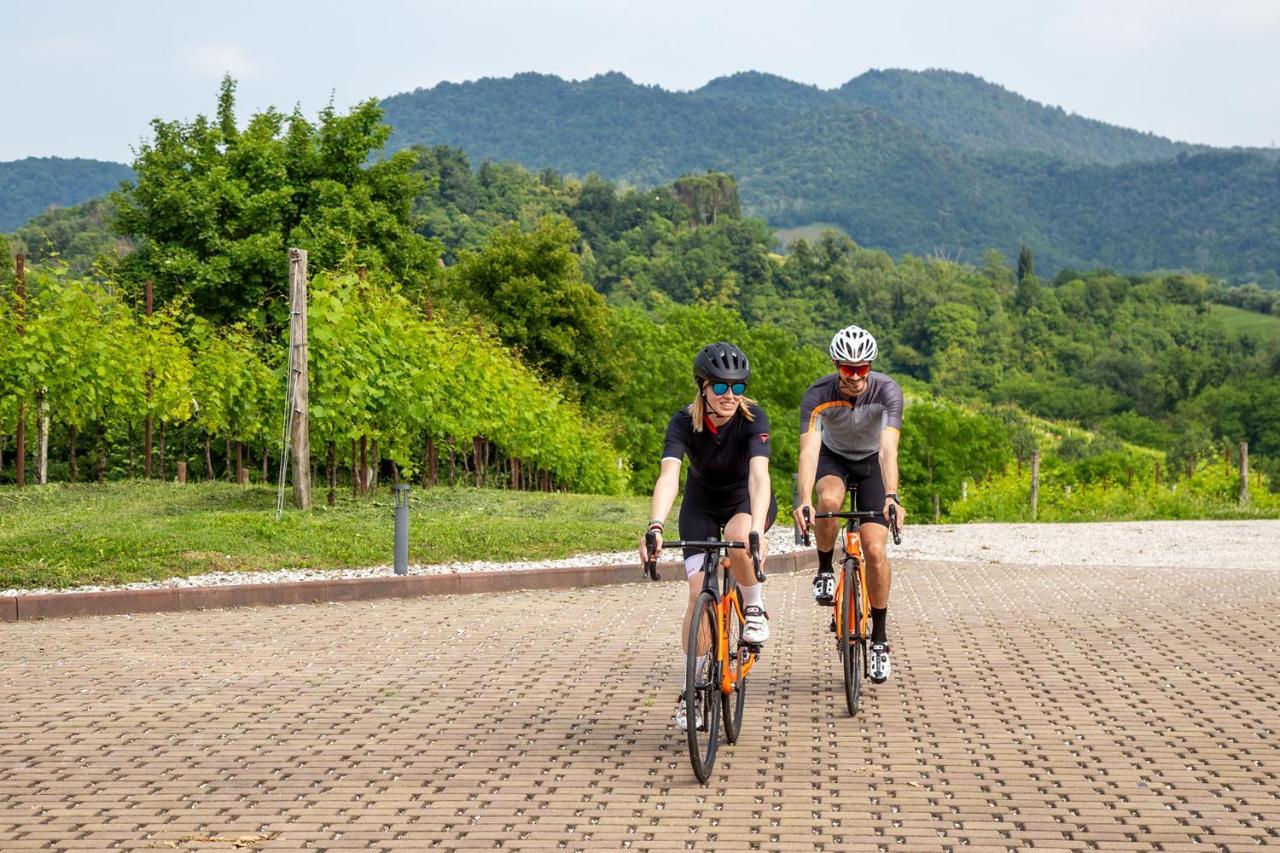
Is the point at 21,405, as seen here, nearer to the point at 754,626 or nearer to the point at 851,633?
the point at 851,633

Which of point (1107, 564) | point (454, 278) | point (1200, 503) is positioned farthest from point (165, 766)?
point (454, 278)

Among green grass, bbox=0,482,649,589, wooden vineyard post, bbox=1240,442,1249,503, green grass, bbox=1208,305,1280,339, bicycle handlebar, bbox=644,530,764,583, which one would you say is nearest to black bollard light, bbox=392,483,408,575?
green grass, bbox=0,482,649,589

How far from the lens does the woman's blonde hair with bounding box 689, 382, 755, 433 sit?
23.7 feet

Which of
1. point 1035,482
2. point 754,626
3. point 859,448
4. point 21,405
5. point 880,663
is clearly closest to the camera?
point 754,626

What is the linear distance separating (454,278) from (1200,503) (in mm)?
27330

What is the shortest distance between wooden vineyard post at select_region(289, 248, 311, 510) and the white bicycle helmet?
11.7m

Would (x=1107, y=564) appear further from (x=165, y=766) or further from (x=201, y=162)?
(x=201, y=162)

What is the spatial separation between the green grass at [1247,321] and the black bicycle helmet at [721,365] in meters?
142

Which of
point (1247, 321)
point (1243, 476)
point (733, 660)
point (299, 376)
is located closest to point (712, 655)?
point (733, 660)

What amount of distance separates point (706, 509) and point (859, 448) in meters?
1.44

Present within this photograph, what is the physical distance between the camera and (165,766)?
702 cm

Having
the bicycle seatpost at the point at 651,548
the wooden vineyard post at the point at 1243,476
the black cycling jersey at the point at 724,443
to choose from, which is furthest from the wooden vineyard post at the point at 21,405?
the wooden vineyard post at the point at 1243,476

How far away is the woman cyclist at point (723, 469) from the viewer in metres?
7.14

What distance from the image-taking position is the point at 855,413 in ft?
27.9
